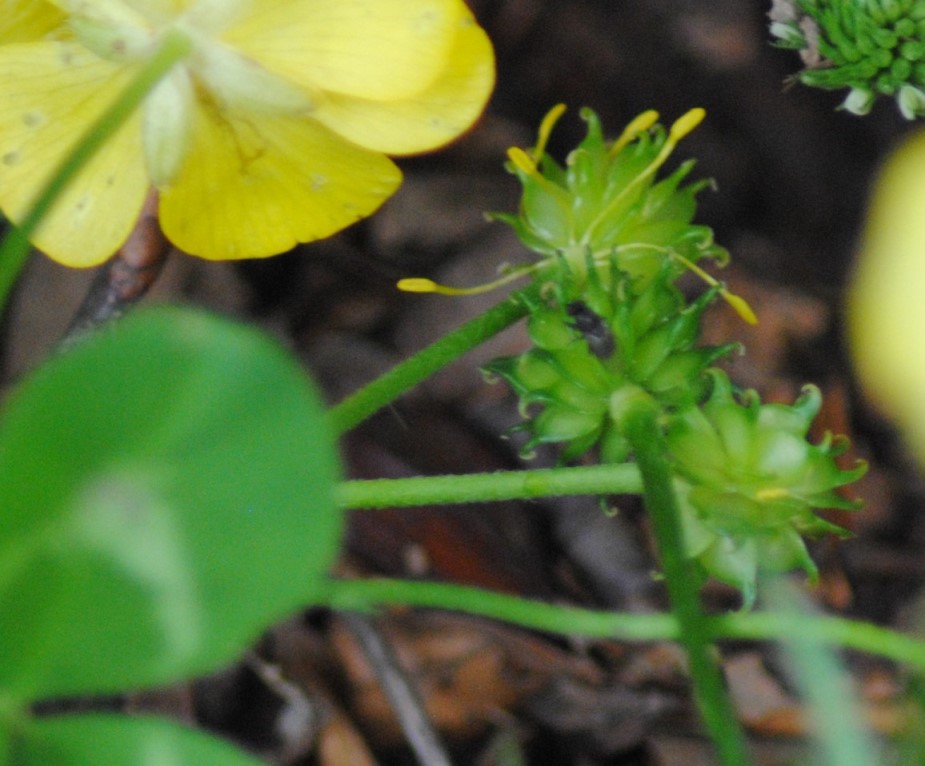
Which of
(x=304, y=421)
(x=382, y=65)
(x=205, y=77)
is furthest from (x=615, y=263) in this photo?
(x=304, y=421)

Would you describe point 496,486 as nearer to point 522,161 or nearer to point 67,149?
point 522,161

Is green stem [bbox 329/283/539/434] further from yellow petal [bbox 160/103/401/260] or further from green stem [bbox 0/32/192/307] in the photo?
green stem [bbox 0/32/192/307]

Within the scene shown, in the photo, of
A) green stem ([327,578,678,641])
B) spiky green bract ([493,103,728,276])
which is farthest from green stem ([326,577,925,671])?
spiky green bract ([493,103,728,276])

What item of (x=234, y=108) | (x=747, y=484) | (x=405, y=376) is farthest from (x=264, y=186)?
(x=747, y=484)

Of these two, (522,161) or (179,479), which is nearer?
(179,479)

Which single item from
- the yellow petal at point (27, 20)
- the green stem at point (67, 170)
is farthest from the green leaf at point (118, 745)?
the yellow petal at point (27, 20)

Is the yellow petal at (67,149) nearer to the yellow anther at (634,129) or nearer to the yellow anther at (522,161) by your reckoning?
the yellow anther at (522,161)

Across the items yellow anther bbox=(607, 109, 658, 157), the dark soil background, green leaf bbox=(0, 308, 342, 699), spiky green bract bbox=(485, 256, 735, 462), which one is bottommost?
the dark soil background
